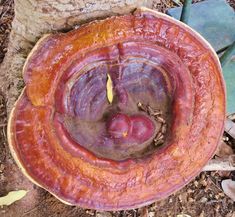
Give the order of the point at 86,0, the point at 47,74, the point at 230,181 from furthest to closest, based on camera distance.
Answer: the point at 230,181
the point at 86,0
the point at 47,74

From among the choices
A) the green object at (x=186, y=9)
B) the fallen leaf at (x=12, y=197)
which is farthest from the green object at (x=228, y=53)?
the fallen leaf at (x=12, y=197)

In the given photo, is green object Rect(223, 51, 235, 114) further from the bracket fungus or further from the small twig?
the bracket fungus

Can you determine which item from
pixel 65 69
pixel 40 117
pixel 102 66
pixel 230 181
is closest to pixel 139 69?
pixel 102 66

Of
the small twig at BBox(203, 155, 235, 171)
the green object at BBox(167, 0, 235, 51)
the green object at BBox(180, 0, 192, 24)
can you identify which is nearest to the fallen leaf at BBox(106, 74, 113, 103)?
the green object at BBox(180, 0, 192, 24)

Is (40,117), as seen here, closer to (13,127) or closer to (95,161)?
(13,127)

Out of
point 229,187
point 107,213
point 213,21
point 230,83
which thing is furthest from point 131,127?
point 213,21

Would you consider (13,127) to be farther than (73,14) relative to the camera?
No

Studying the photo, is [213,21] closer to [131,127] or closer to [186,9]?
[186,9]
